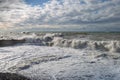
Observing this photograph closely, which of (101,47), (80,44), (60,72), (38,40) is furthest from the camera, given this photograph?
(38,40)

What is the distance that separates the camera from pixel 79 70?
6.71 metres

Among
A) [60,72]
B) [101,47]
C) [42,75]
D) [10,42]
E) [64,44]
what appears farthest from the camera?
[10,42]

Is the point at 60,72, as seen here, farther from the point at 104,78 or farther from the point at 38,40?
the point at 38,40

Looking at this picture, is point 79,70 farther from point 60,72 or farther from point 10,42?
point 10,42

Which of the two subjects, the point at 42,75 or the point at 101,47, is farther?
the point at 101,47

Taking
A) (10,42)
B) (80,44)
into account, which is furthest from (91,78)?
(10,42)

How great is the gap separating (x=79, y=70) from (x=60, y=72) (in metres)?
0.83

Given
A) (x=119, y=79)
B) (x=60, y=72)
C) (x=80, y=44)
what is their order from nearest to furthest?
(x=119, y=79) → (x=60, y=72) → (x=80, y=44)

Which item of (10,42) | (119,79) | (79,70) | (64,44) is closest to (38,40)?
(10,42)

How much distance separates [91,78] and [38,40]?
61.0 feet

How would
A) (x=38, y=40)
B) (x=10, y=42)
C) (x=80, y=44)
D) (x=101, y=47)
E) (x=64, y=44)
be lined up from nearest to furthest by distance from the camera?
(x=101, y=47) < (x=80, y=44) < (x=64, y=44) < (x=10, y=42) < (x=38, y=40)

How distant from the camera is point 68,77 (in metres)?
5.75

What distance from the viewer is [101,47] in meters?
15.2

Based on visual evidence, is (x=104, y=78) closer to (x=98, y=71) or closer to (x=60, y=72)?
(x=98, y=71)
